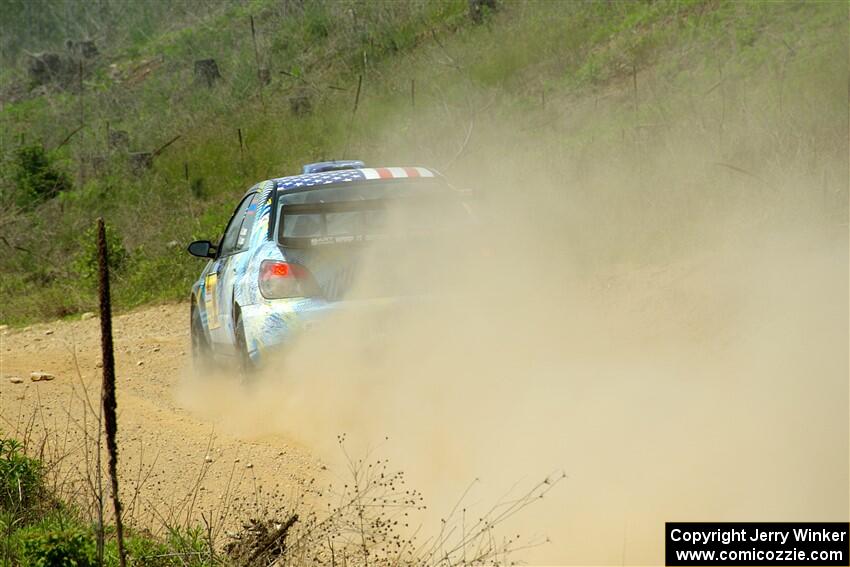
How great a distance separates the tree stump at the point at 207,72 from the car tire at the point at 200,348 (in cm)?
1817

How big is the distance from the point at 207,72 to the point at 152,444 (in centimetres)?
2161

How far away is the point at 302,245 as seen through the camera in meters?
7.64

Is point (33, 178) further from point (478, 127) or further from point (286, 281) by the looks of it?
point (286, 281)

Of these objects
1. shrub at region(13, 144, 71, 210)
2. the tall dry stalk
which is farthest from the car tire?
shrub at region(13, 144, 71, 210)

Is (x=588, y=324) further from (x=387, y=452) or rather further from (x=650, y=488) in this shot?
(x=650, y=488)

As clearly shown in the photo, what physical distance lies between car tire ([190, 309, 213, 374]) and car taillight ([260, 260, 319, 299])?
1.94 meters

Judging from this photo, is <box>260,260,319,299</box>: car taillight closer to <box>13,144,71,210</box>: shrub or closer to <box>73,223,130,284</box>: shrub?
<box>73,223,130,284</box>: shrub

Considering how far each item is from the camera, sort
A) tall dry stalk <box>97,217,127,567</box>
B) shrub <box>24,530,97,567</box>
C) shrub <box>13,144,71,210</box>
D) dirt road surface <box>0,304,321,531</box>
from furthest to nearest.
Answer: shrub <box>13,144,71,210</box>, dirt road surface <box>0,304,321,531</box>, shrub <box>24,530,97,567</box>, tall dry stalk <box>97,217,127,567</box>

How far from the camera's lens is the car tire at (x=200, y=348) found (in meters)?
9.55

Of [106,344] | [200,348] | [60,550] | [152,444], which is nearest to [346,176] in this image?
[200,348]

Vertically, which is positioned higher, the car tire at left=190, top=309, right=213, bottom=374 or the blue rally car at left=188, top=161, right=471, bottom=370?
the blue rally car at left=188, top=161, right=471, bottom=370

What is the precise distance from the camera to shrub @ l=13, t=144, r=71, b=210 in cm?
2239

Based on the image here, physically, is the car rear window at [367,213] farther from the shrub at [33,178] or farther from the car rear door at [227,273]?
the shrub at [33,178]

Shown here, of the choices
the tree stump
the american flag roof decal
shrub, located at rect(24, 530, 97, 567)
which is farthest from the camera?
the tree stump
